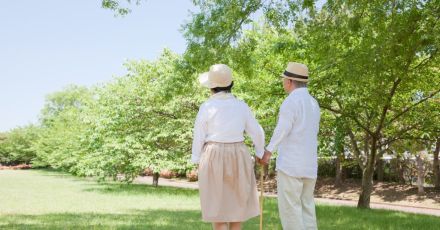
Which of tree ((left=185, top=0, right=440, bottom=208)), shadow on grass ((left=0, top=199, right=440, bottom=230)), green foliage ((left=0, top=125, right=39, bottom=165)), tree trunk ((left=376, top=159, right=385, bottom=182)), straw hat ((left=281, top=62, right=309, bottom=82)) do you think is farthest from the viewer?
green foliage ((left=0, top=125, right=39, bottom=165))

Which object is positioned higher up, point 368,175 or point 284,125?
point 284,125

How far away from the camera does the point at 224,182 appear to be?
16.3 feet

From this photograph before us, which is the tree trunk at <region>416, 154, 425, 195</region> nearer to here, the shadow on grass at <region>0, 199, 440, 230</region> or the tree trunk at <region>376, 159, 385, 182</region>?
the tree trunk at <region>376, 159, 385, 182</region>

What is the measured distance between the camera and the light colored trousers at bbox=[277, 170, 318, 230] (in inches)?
206

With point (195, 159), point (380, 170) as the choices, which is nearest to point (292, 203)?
point (195, 159)

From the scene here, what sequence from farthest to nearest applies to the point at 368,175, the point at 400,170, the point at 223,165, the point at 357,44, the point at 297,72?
the point at 400,170
the point at 368,175
the point at 357,44
the point at 297,72
the point at 223,165

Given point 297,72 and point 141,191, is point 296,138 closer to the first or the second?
point 297,72

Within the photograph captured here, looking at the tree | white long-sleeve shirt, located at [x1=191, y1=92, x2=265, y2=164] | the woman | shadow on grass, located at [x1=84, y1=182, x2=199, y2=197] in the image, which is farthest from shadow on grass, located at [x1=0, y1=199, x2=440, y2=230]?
shadow on grass, located at [x1=84, y1=182, x2=199, y2=197]

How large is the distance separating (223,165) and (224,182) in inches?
6.7

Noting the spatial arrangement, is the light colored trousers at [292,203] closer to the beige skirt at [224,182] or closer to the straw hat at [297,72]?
the beige skirt at [224,182]

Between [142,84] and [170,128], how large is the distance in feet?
8.36

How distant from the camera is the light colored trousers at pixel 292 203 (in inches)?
206

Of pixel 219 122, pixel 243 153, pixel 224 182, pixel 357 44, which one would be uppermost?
pixel 357 44

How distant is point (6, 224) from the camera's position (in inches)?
341
